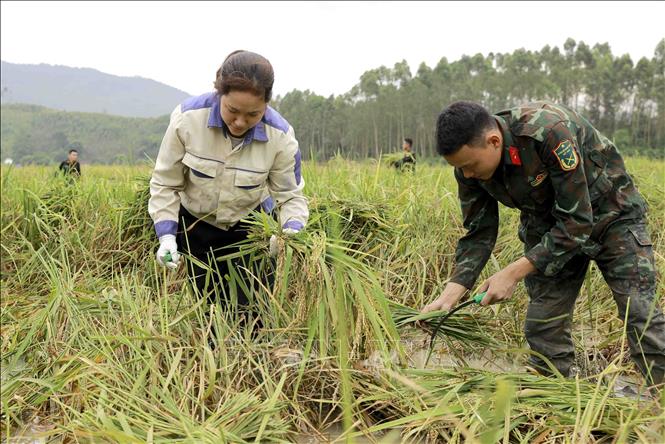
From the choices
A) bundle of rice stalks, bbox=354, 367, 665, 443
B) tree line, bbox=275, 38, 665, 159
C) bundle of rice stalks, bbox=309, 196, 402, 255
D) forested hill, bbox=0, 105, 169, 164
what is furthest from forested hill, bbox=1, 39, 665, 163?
forested hill, bbox=0, 105, 169, 164

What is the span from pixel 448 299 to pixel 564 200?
0.59 m

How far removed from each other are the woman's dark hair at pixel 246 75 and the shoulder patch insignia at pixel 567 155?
1076 millimetres

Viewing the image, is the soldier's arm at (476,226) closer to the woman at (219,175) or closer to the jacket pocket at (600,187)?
A: the jacket pocket at (600,187)

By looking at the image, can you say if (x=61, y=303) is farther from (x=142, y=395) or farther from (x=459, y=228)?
(x=459, y=228)

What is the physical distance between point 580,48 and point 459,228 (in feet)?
127

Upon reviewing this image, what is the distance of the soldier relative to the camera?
192cm

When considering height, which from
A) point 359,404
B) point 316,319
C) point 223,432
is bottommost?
point 359,404

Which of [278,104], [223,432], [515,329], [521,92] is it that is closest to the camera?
[223,432]

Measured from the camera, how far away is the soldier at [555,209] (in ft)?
6.30

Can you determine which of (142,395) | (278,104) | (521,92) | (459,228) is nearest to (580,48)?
(521,92)

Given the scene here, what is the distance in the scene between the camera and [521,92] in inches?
1328

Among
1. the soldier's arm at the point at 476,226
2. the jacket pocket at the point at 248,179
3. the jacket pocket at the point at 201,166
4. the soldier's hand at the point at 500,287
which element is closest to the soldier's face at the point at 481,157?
the soldier's arm at the point at 476,226

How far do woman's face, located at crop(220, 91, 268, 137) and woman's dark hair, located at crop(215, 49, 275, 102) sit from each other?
0.8 inches

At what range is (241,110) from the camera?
1.99 m
